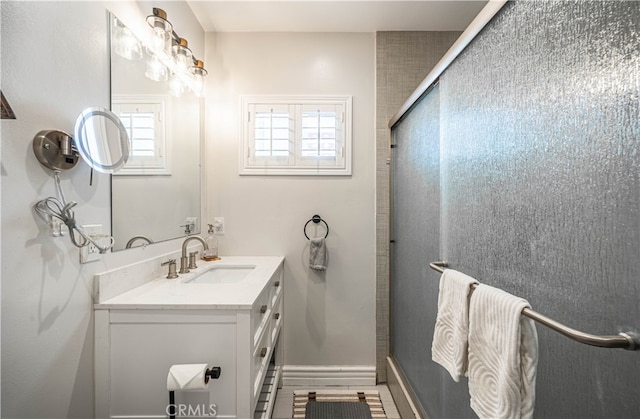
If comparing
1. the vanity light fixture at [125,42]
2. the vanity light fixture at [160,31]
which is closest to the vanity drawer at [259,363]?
the vanity light fixture at [125,42]

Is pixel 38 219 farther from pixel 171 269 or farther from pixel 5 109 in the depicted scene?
pixel 171 269

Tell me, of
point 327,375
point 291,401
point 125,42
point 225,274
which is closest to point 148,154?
point 125,42

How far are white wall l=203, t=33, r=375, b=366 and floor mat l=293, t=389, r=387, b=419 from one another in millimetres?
197

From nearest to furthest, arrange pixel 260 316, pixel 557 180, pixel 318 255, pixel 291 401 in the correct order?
pixel 557 180 → pixel 260 316 → pixel 291 401 → pixel 318 255

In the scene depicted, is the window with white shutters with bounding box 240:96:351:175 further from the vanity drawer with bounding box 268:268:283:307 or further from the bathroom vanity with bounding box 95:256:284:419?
the bathroom vanity with bounding box 95:256:284:419

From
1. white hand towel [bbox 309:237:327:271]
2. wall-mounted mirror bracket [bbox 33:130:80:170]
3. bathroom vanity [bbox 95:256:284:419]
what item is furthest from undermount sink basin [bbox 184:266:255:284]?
wall-mounted mirror bracket [bbox 33:130:80:170]

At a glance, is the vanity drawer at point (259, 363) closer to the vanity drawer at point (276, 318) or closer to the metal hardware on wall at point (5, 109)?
the vanity drawer at point (276, 318)

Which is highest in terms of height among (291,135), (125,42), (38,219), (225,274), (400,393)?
(125,42)

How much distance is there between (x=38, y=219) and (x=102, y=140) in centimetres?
36

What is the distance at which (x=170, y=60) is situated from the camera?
4.76 feet

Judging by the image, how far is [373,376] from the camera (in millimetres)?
1936

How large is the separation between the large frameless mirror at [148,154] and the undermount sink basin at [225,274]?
30cm

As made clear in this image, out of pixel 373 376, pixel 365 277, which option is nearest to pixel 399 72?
pixel 365 277

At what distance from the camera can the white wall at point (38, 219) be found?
0.72 m
